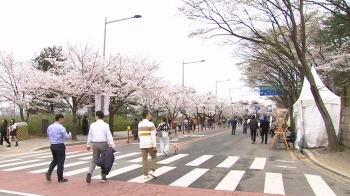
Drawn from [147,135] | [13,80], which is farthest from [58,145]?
[13,80]

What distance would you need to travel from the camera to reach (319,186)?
806 cm

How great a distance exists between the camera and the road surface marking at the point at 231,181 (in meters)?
7.60

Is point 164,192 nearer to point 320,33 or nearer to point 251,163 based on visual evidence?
point 251,163

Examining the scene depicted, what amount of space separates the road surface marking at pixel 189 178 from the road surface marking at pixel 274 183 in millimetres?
1810

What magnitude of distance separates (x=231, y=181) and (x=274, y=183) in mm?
1068

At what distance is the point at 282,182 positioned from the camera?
27.5 ft

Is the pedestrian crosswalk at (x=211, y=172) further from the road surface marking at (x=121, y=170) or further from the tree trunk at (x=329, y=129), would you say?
the tree trunk at (x=329, y=129)

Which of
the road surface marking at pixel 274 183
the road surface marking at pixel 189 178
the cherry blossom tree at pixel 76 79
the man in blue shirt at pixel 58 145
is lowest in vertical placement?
the road surface marking at pixel 274 183

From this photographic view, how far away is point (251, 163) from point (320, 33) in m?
16.1

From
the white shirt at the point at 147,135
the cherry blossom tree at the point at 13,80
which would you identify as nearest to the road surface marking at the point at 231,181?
the white shirt at the point at 147,135

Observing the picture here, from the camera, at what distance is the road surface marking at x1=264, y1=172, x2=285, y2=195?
7.31m

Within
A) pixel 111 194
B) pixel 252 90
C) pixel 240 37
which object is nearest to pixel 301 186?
pixel 111 194

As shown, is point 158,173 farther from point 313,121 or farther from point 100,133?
point 313,121

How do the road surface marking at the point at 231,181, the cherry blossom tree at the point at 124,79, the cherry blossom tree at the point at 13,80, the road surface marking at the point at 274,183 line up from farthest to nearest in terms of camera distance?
the cherry blossom tree at the point at 13,80 < the cherry blossom tree at the point at 124,79 < the road surface marking at the point at 231,181 < the road surface marking at the point at 274,183
